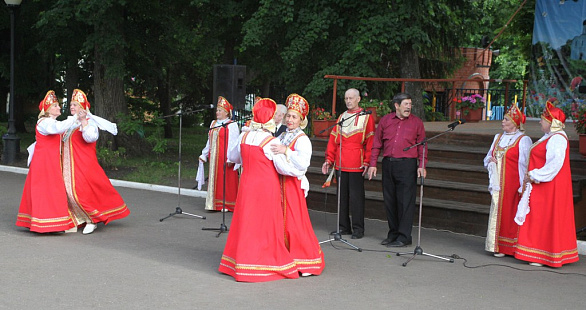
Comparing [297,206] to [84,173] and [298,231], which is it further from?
[84,173]

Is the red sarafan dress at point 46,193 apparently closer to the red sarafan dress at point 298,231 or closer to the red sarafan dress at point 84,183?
the red sarafan dress at point 84,183

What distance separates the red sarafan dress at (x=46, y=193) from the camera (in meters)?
9.61

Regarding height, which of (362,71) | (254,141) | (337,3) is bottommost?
(254,141)

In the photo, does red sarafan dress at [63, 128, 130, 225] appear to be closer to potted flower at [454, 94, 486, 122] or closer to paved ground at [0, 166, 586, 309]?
paved ground at [0, 166, 586, 309]

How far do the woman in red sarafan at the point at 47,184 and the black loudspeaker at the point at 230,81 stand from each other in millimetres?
2686

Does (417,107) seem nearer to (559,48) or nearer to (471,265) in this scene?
(559,48)

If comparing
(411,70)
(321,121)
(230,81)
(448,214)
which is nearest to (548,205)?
(448,214)

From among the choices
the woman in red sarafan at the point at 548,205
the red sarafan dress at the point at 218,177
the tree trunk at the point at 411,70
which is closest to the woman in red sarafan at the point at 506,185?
the woman in red sarafan at the point at 548,205

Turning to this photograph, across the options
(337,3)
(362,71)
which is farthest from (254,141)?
(337,3)

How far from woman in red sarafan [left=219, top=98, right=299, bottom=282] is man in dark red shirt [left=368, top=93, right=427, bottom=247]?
7.56ft

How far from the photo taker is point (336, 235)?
958cm

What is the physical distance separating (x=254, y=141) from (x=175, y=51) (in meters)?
15.8

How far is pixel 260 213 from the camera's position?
24.6 feet

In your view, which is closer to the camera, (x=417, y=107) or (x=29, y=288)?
(x=29, y=288)
